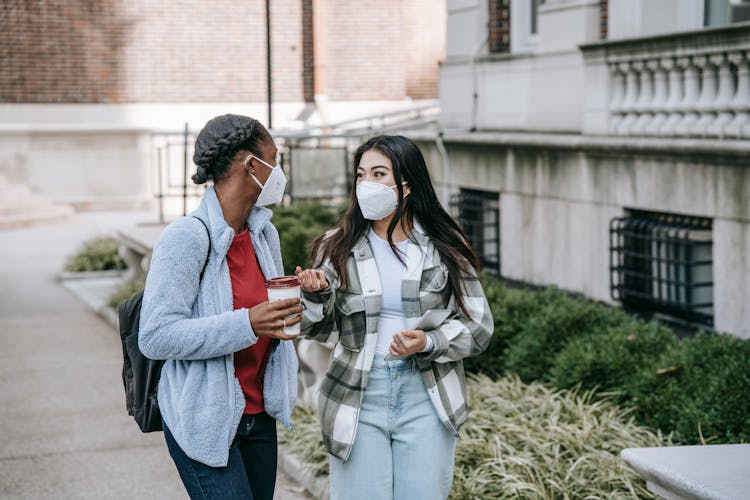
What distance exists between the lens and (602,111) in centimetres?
952

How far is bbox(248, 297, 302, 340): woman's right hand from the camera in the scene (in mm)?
3422

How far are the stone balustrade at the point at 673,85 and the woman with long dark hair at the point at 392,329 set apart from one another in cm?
438

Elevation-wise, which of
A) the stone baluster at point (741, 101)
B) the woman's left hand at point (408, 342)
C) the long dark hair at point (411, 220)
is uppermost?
the stone baluster at point (741, 101)

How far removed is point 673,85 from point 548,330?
2539 mm

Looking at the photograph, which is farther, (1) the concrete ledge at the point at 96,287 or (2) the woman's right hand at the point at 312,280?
(1) the concrete ledge at the point at 96,287

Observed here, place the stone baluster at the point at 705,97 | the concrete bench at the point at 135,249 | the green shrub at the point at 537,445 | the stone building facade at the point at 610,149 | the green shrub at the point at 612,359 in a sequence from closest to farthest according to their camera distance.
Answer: the green shrub at the point at 537,445
the green shrub at the point at 612,359
the stone building facade at the point at 610,149
the stone baluster at the point at 705,97
the concrete bench at the point at 135,249

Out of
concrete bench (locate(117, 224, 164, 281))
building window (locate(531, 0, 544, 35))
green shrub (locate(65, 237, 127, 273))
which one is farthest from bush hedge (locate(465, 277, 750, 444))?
green shrub (locate(65, 237, 127, 273))

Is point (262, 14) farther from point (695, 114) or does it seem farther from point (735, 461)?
point (735, 461)

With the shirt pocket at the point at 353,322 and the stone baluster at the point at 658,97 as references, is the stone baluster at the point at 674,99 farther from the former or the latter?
the shirt pocket at the point at 353,322

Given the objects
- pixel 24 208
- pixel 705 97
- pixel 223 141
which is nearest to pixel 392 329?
pixel 223 141

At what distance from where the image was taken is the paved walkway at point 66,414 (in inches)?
255

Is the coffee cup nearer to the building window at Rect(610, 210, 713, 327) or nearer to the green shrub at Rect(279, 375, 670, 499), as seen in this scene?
the green shrub at Rect(279, 375, 670, 499)

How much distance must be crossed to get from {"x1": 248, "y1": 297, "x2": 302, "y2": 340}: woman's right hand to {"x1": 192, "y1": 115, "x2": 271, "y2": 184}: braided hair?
0.49 meters

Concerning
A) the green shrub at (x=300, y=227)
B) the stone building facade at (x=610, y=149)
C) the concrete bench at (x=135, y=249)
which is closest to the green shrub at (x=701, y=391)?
the stone building facade at (x=610, y=149)
